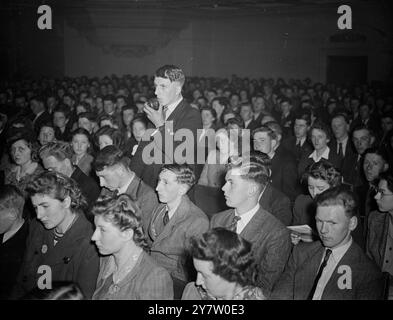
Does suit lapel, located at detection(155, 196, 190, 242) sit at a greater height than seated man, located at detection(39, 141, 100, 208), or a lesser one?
lesser

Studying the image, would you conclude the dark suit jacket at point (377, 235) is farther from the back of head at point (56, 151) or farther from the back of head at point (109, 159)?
the back of head at point (56, 151)

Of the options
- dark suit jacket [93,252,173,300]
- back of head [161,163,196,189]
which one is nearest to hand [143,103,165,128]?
back of head [161,163,196,189]

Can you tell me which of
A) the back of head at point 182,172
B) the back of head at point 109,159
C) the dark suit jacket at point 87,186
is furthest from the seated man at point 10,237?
the back of head at point 182,172

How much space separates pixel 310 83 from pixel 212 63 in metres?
3.68

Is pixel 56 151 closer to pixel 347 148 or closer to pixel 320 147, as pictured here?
pixel 320 147

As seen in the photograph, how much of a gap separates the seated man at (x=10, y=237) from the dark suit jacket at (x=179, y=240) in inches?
36.0

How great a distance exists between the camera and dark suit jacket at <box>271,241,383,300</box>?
223cm

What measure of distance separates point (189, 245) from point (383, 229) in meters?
1.53

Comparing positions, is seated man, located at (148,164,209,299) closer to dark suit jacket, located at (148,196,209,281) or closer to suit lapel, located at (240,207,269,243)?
dark suit jacket, located at (148,196,209,281)

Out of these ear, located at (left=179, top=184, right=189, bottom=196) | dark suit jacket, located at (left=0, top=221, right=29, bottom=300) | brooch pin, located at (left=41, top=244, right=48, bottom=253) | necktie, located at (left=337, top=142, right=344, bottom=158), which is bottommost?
dark suit jacket, located at (left=0, top=221, right=29, bottom=300)

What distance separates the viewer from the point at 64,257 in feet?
A: 8.36

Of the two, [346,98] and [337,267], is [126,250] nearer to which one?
[337,267]

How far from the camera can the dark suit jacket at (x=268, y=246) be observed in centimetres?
254

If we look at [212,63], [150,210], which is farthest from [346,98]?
[150,210]
